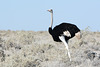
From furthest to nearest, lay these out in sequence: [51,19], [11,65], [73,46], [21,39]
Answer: [21,39], [73,46], [51,19], [11,65]

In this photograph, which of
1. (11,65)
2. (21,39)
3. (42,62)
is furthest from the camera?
(21,39)

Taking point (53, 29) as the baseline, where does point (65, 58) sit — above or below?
below

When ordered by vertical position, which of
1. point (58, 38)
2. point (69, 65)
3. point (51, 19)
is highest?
point (51, 19)

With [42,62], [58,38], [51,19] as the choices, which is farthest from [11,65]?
[51,19]

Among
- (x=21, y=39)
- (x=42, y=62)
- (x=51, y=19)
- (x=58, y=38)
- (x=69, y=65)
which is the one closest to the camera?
(x=69, y=65)

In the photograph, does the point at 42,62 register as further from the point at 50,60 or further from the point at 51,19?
the point at 51,19

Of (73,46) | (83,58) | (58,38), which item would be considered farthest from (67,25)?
(73,46)

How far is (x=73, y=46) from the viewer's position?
39.5 feet

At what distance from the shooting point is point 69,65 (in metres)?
7.94

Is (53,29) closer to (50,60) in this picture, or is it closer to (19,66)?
(50,60)

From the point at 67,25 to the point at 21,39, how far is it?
5.23m

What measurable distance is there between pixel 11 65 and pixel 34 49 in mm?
3316

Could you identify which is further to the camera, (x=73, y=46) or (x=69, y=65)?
(x=73, y=46)

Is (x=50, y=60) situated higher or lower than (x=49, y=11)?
lower
